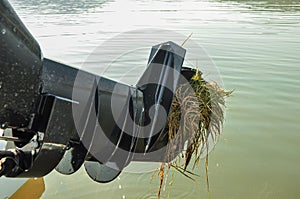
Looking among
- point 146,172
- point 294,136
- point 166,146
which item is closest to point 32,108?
point 166,146

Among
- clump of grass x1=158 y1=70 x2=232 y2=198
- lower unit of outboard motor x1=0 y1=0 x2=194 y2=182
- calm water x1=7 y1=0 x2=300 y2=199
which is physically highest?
lower unit of outboard motor x1=0 y1=0 x2=194 y2=182

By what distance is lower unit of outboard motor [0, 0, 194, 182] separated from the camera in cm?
105

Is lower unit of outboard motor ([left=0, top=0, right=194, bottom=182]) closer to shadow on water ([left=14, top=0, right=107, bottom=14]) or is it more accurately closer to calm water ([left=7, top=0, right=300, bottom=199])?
calm water ([left=7, top=0, right=300, bottom=199])

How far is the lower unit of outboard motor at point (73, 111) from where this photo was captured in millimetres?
1055

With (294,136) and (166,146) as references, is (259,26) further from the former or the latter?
(166,146)

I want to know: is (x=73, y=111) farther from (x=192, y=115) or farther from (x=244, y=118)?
(x=244, y=118)

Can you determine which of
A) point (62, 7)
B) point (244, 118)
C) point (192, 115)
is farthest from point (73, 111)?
point (62, 7)

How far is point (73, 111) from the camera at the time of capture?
1.21 m

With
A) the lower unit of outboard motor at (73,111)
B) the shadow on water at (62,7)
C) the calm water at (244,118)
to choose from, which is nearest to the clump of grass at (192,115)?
the lower unit of outboard motor at (73,111)

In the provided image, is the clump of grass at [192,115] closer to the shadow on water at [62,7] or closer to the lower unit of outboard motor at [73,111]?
the lower unit of outboard motor at [73,111]

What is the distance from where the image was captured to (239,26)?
45.7ft

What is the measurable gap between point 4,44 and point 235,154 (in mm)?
3721

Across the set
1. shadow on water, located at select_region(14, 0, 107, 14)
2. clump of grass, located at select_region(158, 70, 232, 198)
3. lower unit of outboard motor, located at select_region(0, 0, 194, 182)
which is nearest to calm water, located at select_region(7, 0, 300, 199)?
clump of grass, located at select_region(158, 70, 232, 198)

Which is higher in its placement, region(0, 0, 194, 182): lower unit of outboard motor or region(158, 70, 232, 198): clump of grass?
region(0, 0, 194, 182): lower unit of outboard motor
